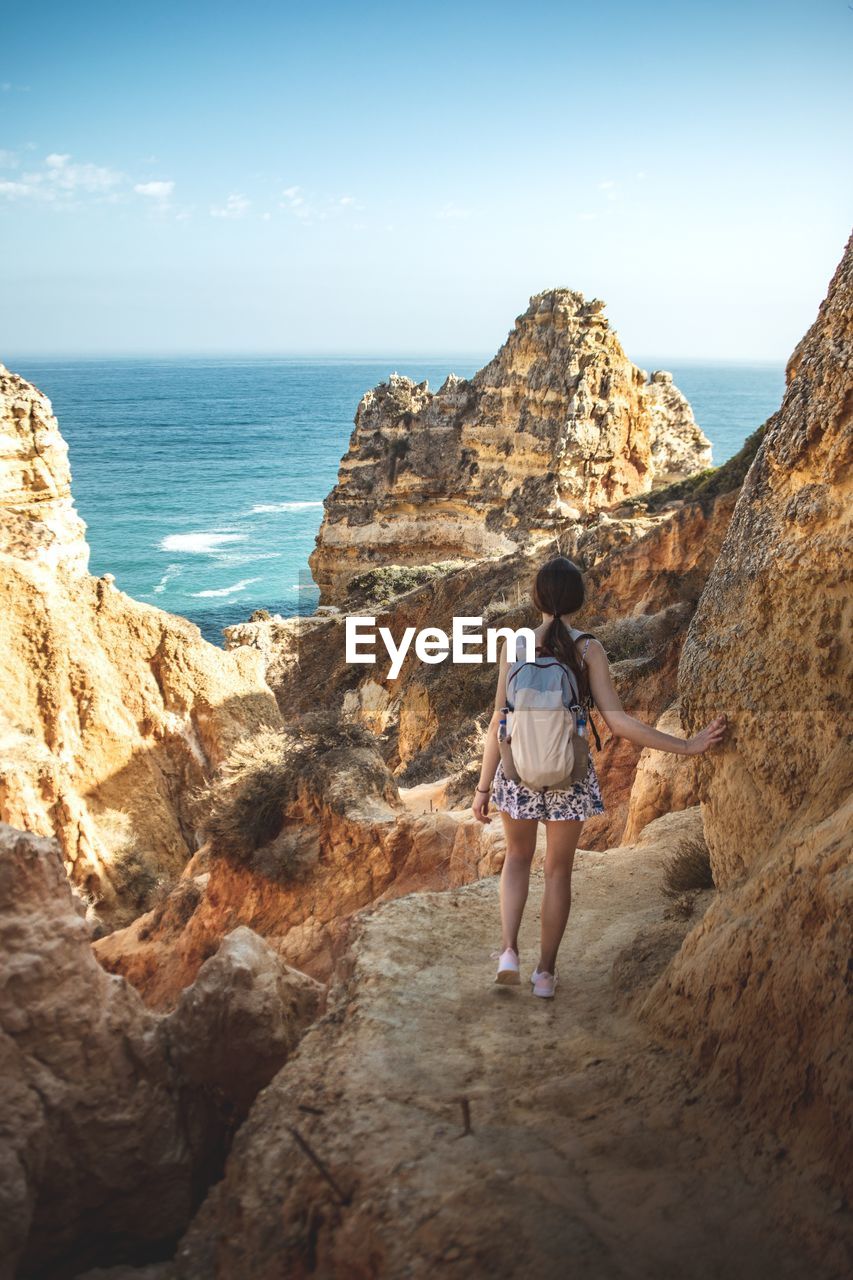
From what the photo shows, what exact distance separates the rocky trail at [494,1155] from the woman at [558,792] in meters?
0.44

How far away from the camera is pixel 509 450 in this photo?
39844 mm

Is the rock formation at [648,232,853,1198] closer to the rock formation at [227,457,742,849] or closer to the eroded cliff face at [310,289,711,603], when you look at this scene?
the rock formation at [227,457,742,849]

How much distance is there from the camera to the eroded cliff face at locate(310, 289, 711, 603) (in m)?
36.9

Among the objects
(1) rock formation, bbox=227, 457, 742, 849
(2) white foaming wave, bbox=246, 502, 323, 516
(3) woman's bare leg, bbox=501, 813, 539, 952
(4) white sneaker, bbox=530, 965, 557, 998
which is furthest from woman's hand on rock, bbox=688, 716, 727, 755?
(2) white foaming wave, bbox=246, 502, 323, 516

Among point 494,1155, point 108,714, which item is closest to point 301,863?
point 108,714

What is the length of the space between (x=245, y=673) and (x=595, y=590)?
7.79m

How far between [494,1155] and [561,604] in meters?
2.07

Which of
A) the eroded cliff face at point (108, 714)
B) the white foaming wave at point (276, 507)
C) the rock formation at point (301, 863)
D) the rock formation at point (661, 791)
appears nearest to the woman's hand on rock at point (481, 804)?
the rock formation at point (661, 791)

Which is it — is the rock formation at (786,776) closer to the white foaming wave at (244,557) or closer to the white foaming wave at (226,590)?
the white foaming wave at (226,590)

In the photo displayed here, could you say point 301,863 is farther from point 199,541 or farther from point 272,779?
point 199,541

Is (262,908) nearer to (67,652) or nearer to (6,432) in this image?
(67,652)

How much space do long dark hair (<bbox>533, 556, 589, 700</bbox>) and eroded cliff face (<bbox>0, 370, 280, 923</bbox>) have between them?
9.46 metres

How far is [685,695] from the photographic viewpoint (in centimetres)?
423

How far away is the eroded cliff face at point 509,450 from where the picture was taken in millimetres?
36906
